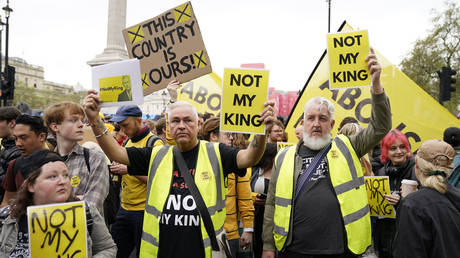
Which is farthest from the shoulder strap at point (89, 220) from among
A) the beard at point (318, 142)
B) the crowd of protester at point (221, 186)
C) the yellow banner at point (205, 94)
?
the yellow banner at point (205, 94)

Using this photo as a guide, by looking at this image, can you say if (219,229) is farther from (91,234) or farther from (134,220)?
(134,220)

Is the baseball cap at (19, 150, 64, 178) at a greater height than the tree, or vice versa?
the tree

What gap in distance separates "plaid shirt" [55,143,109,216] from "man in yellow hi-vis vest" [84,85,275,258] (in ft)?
0.54

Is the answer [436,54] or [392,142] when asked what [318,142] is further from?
[436,54]

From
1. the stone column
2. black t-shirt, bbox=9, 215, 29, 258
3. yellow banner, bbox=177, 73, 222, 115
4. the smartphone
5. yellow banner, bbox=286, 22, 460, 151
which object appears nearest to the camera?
black t-shirt, bbox=9, 215, 29, 258

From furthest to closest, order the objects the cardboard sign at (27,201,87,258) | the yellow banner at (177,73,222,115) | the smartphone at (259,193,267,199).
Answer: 1. the yellow banner at (177,73,222,115)
2. the smartphone at (259,193,267,199)
3. the cardboard sign at (27,201,87,258)

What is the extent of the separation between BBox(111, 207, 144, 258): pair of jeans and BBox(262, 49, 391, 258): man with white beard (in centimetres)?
145

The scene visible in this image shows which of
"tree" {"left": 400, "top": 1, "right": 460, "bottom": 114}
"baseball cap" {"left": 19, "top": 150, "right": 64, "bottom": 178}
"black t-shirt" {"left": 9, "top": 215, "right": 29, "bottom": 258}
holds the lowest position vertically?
"black t-shirt" {"left": 9, "top": 215, "right": 29, "bottom": 258}

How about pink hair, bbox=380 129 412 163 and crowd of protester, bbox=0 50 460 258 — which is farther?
pink hair, bbox=380 129 412 163

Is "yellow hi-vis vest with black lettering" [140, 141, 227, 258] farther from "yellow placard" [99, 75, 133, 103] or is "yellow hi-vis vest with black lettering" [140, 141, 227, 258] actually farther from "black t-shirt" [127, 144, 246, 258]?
"yellow placard" [99, 75, 133, 103]

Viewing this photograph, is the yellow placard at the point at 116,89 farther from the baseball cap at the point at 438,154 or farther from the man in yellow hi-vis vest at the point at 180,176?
the baseball cap at the point at 438,154

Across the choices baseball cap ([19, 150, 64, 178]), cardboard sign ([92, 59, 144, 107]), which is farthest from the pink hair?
baseball cap ([19, 150, 64, 178])

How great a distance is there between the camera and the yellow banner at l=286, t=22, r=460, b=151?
6.19 metres

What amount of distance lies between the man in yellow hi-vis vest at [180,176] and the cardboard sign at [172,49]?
1.20 meters
